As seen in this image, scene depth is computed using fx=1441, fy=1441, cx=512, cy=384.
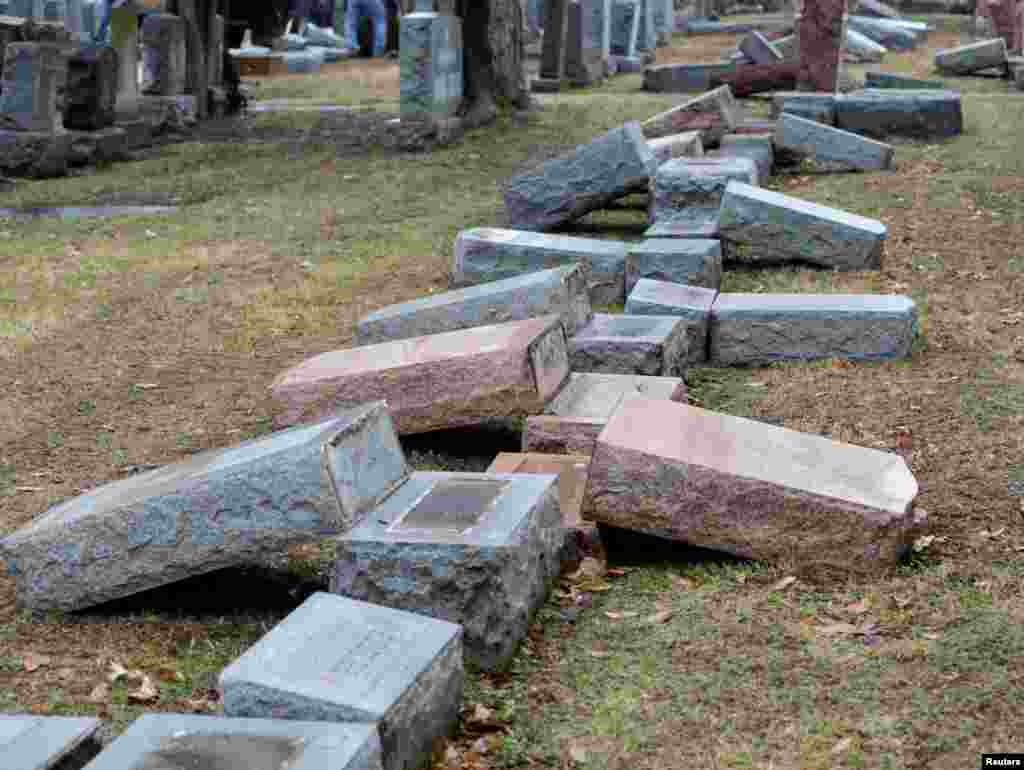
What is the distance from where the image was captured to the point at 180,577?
430 cm

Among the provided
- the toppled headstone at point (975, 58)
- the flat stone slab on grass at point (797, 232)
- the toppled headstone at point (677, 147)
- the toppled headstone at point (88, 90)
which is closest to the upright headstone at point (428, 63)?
the toppled headstone at point (88, 90)

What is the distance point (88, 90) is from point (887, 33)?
1698 cm

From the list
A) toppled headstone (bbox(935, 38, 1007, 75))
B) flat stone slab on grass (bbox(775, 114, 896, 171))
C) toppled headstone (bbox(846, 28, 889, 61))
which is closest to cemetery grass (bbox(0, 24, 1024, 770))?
flat stone slab on grass (bbox(775, 114, 896, 171))

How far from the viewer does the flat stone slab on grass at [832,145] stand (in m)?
12.2

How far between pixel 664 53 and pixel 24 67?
52.6ft

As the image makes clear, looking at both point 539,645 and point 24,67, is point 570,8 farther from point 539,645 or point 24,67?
point 539,645

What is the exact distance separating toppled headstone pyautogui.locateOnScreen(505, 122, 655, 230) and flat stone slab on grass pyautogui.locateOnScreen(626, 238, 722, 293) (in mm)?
1473

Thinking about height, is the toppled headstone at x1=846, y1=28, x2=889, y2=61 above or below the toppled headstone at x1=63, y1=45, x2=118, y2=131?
above

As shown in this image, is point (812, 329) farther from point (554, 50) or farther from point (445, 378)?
point (554, 50)

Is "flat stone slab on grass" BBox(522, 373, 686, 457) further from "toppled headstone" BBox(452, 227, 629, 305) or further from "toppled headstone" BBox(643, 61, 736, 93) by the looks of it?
"toppled headstone" BBox(643, 61, 736, 93)

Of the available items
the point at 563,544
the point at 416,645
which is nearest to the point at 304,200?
the point at 563,544

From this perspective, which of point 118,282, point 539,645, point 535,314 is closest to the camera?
point 539,645

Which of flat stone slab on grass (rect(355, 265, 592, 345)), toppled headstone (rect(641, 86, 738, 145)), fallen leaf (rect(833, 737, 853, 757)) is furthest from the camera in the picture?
toppled headstone (rect(641, 86, 738, 145))

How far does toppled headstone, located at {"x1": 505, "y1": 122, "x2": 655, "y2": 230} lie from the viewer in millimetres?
9570
